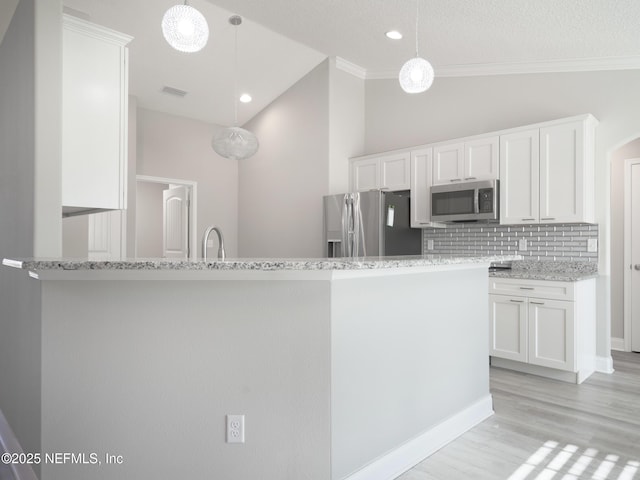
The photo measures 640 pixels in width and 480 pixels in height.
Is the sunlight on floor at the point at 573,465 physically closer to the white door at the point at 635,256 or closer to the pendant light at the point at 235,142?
the white door at the point at 635,256

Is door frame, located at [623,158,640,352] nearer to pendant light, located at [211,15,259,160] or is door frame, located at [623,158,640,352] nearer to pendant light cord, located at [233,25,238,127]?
pendant light, located at [211,15,259,160]

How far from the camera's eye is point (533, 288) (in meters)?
3.56

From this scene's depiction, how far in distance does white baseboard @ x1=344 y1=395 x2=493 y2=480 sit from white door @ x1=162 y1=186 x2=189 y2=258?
4374 millimetres

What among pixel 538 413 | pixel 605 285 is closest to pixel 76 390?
pixel 538 413

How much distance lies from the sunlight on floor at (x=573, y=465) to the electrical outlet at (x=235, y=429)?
4.28 ft

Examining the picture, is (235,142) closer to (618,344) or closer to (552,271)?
(552,271)

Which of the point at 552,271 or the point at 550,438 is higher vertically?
the point at 552,271

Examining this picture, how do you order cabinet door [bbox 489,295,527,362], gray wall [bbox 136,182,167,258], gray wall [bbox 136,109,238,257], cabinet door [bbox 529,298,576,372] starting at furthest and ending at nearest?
1. gray wall [bbox 136,182,167,258]
2. gray wall [bbox 136,109,238,257]
3. cabinet door [bbox 489,295,527,362]
4. cabinet door [bbox 529,298,576,372]

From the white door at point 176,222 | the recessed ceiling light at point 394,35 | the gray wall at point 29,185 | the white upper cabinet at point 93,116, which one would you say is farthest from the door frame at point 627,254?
the white door at point 176,222

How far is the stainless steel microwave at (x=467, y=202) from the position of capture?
12.9ft

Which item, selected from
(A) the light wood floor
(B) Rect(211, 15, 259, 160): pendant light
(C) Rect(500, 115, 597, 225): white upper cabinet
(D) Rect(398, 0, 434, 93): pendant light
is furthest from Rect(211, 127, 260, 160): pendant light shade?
(A) the light wood floor

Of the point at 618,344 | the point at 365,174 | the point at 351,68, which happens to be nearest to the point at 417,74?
the point at 365,174

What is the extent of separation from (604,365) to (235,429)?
3456 mm

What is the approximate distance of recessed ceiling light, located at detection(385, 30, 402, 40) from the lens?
397 cm
